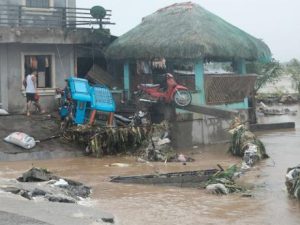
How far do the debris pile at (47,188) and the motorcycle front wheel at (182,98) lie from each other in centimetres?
666

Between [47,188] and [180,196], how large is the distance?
2392mm

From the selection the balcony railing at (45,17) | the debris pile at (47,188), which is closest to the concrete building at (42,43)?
the balcony railing at (45,17)

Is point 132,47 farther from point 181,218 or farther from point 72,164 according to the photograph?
point 181,218

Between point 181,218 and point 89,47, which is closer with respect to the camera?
point 181,218

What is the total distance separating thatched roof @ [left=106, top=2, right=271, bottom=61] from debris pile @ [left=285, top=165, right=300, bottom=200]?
801 centimetres

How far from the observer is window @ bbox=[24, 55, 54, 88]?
775 inches

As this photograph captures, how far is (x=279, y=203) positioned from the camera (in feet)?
32.3

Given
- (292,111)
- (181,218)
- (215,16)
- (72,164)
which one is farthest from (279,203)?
(292,111)

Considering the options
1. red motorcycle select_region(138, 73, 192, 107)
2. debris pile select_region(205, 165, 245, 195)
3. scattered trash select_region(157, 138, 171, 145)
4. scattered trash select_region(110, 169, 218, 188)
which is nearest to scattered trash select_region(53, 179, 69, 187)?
scattered trash select_region(110, 169, 218, 188)

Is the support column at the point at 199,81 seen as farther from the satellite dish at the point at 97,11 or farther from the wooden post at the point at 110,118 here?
the satellite dish at the point at 97,11

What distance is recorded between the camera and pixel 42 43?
19.3 m

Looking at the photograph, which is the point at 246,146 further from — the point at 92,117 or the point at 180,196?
the point at 180,196

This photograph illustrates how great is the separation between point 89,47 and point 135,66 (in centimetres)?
182

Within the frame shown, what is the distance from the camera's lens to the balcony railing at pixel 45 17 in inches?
748
